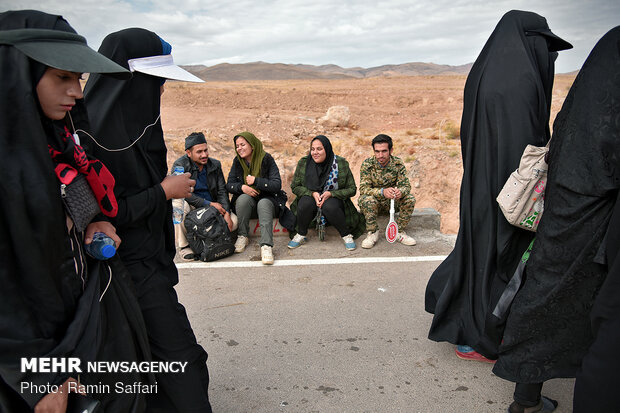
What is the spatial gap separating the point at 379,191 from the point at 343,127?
13764 mm

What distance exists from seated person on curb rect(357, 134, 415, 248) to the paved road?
594 millimetres

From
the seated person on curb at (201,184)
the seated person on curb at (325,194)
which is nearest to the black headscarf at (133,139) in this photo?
the seated person on curb at (201,184)

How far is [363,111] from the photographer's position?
2659cm

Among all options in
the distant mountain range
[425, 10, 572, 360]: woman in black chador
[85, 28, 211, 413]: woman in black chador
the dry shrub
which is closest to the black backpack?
[425, 10, 572, 360]: woman in black chador

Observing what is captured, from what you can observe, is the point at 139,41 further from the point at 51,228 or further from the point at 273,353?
the point at 273,353

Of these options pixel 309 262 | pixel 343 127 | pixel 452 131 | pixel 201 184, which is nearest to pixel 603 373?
pixel 309 262

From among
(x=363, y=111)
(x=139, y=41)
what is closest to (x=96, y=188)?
(x=139, y=41)

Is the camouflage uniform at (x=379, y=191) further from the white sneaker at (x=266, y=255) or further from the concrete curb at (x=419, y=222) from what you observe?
the white sneaker at (x=266, y=255)

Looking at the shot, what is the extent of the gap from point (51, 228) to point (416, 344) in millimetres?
2697

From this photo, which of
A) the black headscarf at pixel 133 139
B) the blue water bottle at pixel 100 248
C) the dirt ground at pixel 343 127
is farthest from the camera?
the dirt ground at pixel 343 127

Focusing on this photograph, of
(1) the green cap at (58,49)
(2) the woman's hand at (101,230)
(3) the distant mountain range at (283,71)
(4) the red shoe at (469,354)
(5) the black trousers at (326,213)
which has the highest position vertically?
(3) the distant mountain range at (283,71)

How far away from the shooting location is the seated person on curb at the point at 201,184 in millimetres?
5578

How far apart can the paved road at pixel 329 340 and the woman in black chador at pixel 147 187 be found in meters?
0.81

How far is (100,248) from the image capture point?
1.72 meters
